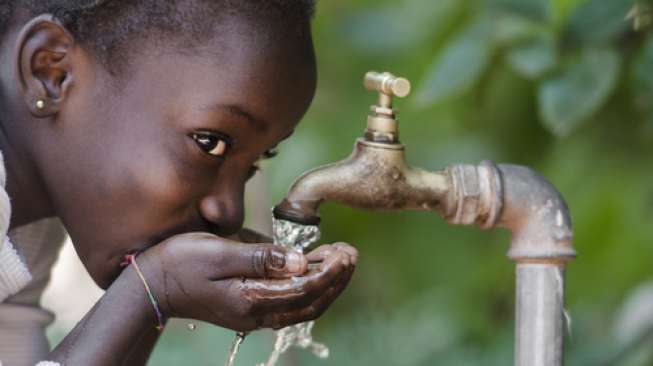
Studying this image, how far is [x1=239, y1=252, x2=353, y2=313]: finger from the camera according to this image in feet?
4.35

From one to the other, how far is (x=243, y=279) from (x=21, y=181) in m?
0.39

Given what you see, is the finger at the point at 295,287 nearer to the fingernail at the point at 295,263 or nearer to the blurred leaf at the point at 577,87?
the fingernail at the point at 295,263

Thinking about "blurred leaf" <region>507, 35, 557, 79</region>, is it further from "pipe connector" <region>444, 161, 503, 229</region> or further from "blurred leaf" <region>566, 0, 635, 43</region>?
"pipe connector" <region>444, 161, 503, 229</region>

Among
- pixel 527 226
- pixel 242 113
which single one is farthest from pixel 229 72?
pixel 527 226

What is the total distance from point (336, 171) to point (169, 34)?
25cm

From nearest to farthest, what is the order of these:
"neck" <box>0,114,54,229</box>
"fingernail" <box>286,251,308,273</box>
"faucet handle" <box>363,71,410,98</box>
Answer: "fingernail" <box>286,251,308,273</box>
"faucet handle" <box>363,71,410,98</box>
"neck" <box>0,114,54,229</box>

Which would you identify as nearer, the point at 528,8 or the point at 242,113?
the point at 242,113

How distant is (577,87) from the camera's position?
5.65 ft

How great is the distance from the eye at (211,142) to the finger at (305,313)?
0.21 meters

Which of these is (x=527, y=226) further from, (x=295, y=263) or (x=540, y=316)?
(x=295, y=263)

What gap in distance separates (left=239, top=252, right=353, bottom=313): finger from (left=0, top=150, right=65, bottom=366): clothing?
519 mm

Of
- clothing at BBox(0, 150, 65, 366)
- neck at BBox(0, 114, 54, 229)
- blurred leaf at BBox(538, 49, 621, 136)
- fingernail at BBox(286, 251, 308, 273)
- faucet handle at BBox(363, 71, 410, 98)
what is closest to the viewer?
fingernail at BBox(286, 251, 308, 273)

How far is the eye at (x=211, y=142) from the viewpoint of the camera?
1.45 metres

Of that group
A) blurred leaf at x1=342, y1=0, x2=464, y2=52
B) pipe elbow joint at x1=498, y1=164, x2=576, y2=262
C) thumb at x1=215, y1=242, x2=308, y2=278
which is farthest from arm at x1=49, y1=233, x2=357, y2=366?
blurred leaf at x1=342, y1=0, x2=464, y2=52
